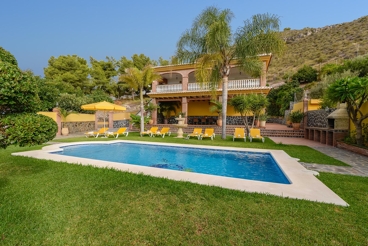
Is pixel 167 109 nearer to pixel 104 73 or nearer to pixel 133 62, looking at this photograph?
pixel 104 73

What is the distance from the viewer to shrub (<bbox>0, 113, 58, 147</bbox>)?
11.0 ft

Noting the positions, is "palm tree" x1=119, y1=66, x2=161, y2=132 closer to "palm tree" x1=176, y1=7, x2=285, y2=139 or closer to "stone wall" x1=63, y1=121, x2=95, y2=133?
"palm tree" x1=176, y1=7, x2=285, y2=139

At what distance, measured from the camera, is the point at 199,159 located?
802cm

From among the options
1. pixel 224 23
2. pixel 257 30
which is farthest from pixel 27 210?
pixel 257 30

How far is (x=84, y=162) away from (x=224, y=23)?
1066 centimetres

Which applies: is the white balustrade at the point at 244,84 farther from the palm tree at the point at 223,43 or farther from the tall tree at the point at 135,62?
the tall tree at the point at 135,62

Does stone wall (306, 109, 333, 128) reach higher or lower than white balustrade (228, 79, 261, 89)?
lower

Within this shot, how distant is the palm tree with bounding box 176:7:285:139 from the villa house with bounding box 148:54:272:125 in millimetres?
3117

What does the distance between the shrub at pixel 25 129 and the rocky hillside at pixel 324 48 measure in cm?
3869

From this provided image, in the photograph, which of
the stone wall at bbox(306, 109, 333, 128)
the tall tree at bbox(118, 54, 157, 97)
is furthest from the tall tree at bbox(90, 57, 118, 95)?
the stone wall at bbox(306, 109, 333, 128)

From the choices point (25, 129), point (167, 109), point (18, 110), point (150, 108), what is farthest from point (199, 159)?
point (167, 109)

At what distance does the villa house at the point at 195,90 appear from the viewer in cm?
1653

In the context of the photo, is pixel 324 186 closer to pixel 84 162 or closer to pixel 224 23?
pixel 84 162

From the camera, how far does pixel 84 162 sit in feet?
20.2
